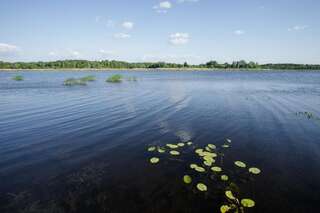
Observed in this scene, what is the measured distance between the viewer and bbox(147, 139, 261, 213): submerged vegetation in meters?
5.36

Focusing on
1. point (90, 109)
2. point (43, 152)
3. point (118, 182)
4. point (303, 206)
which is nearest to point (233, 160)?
point (303, 206)

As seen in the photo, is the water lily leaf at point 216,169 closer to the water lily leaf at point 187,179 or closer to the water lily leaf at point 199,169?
the water lily leaf at point 199,169

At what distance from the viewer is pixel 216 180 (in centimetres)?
627

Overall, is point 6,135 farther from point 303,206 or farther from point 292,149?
point 292,149

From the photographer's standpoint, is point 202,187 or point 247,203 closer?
point 247,203

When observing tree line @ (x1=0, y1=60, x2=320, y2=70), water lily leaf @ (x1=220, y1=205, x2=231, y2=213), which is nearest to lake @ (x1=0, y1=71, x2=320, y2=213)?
water lily leaf @ (x1=220, y1=205, x2=231, y2=213)

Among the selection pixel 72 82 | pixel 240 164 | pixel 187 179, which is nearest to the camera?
pixel 187 179

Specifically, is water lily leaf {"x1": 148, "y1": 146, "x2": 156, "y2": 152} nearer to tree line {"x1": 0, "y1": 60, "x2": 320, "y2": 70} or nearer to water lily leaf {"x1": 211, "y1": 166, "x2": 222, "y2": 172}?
water lily leaf {"x1": 211, "y1": 166, "x2": 222, "y2": 172}

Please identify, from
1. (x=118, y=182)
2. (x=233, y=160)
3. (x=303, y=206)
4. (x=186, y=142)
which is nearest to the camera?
(x=303, y=206)

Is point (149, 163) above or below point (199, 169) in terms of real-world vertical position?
below

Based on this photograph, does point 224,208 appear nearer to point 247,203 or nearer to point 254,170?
point 247,203

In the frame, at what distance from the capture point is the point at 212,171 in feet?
22.3

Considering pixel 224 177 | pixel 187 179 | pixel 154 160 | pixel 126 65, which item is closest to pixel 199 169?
pixel 187 179

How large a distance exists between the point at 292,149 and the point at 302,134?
2.50 meters
